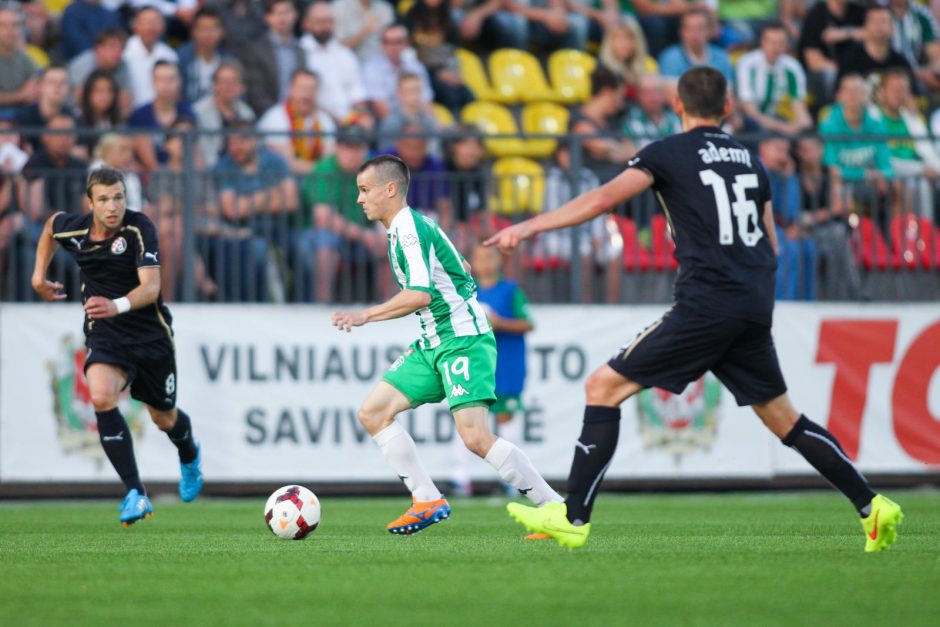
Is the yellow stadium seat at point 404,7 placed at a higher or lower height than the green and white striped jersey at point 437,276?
higher

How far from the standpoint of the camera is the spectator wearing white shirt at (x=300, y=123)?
15080 mm

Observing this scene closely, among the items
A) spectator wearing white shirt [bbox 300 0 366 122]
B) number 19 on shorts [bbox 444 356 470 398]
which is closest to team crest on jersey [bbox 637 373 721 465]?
spectator wearing white shirt [bbox 300 0 366 122]

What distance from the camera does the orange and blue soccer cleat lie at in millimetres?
8602

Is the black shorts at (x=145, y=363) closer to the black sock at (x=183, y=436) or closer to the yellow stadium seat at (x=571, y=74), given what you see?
the black sock at (x=183, y=436)

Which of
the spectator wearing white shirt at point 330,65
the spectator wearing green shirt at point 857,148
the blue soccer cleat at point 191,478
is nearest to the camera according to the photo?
the blue soccer cleat at point 191,478

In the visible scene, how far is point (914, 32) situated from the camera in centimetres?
1973

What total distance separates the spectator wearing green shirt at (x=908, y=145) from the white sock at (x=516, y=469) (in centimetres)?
766

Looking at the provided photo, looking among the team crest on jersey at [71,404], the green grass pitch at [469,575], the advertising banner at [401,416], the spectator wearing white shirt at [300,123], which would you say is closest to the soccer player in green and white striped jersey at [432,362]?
the green grass pitch at [469,575]

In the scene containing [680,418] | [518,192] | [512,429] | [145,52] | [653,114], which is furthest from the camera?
[653,114]

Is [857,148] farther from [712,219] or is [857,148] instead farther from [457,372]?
[712,219]

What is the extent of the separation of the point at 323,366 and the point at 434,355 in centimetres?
580

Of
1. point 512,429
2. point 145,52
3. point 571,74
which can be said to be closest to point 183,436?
point 512,429

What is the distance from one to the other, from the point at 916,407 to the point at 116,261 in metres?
8.38

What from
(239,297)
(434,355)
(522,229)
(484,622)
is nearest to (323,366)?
(239,297)
